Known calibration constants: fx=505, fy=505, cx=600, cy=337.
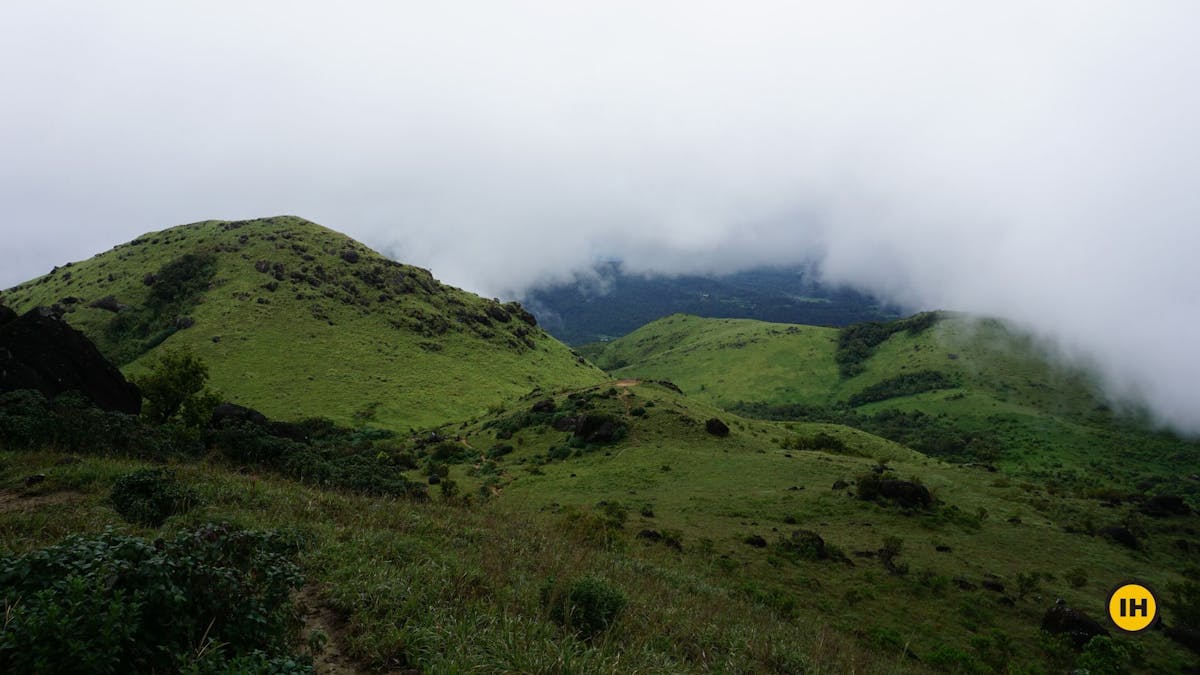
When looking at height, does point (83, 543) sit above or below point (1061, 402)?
below

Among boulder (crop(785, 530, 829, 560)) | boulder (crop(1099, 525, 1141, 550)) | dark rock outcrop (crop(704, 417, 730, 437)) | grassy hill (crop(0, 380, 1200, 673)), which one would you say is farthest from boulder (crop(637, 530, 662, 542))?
boulder (crop(1099, 525, 1141, 550))

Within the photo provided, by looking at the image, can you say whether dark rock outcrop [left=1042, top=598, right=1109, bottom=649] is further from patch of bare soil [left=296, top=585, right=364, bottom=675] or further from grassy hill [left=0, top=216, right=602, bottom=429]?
grassy hill [left=0, top=216, right=602, bottom=429]

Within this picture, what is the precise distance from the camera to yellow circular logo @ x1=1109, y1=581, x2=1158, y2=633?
71.3 feet

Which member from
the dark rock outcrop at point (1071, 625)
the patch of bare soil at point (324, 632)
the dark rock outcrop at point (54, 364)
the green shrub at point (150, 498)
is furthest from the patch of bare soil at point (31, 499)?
the dark rock outcrop at point (1071, 625)

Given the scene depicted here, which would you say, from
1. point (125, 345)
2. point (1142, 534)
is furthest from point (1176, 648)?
point (125, 345)

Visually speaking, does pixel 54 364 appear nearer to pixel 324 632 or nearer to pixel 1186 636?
pixel 324 632

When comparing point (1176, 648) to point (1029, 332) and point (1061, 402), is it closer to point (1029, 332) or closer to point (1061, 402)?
point (1061, 402)

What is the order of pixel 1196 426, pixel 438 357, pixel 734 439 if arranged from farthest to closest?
pixel 1196 426
pixel 438 357
pixel 734 439

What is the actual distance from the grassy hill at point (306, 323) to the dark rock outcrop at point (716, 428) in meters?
44.8

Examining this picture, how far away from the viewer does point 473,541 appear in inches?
498

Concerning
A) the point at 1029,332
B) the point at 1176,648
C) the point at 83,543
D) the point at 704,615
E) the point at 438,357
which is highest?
the point at 1029,332

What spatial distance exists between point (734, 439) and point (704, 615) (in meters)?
44.7

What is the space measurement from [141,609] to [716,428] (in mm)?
52842

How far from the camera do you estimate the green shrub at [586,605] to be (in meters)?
8.27
